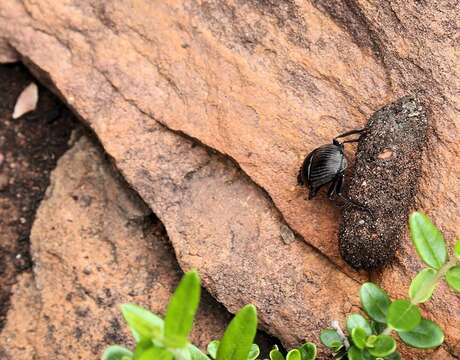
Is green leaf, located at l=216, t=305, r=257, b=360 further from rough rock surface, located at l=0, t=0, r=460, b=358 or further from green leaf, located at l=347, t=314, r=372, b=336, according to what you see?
rough rock surface, located at l=0, t=0, r=460, b=358

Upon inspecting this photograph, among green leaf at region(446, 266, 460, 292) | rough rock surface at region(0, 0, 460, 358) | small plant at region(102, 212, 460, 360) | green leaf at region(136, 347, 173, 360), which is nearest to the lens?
green leaf at region(136, 347, 173, 360)

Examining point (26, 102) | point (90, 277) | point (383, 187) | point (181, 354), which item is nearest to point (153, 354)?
point (181, 354)

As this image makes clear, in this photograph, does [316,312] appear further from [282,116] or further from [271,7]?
[271,7]

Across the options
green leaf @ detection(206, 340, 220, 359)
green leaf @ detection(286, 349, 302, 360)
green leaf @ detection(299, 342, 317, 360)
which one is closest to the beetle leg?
green leaf @ detection(299, 342, 317, 360)

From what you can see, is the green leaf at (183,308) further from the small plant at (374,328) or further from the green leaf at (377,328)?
the green leaf at (377,328)

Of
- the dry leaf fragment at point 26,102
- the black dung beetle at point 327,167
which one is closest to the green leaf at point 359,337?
the black dung beetle at point 327,167

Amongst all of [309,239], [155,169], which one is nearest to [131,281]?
[155,169]
